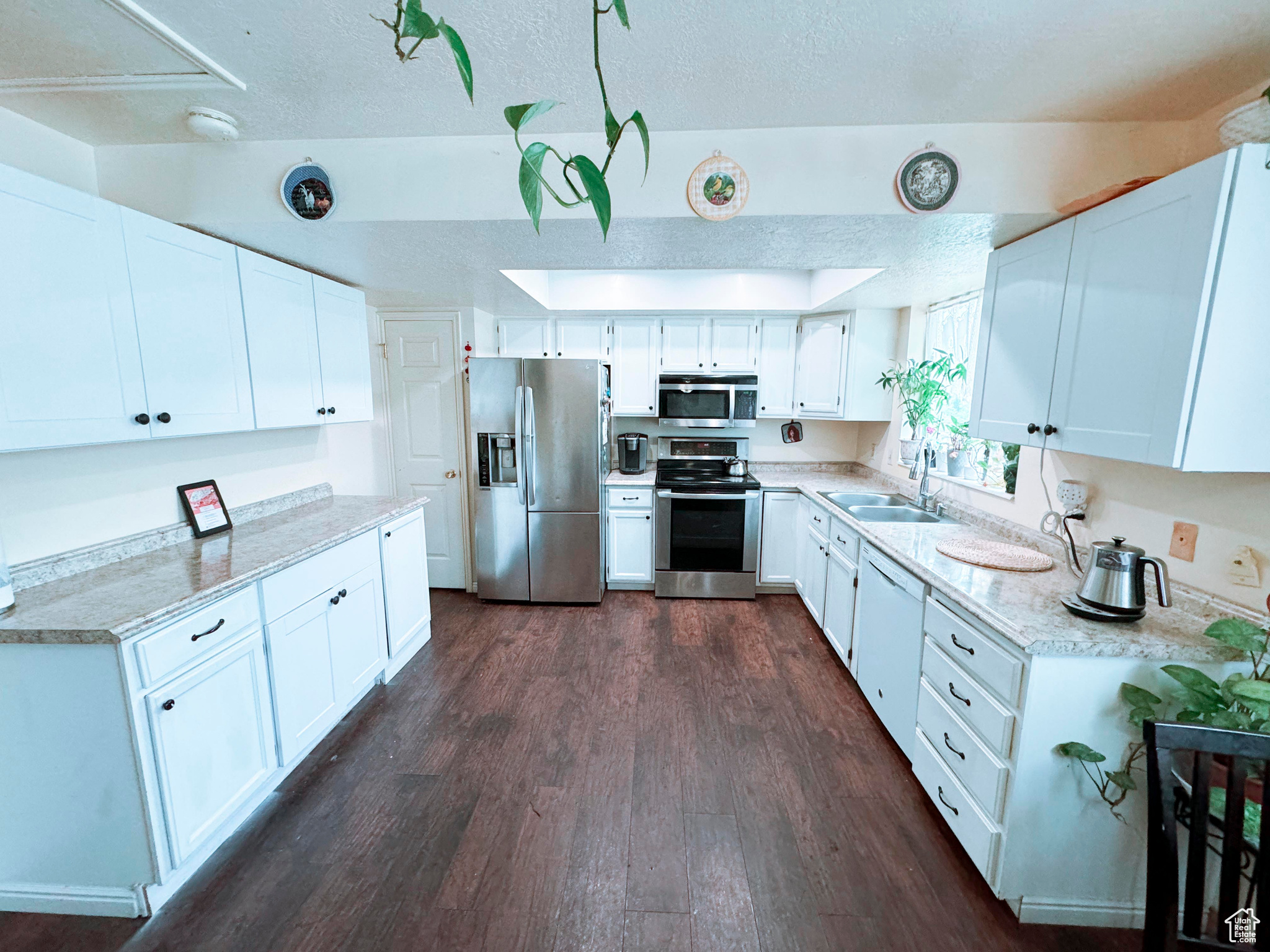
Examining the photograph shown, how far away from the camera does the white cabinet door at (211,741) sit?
4.80 ft

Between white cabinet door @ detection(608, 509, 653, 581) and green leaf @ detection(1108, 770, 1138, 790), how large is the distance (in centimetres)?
266

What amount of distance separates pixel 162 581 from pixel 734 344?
3.45m

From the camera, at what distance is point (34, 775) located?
1420 mm

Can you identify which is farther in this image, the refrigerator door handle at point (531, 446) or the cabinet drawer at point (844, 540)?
the refrigerator door handle at point (531, 446)

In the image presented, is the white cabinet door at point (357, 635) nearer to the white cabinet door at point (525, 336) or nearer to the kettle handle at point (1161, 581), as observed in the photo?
the white cabinet door at point (525, 336)

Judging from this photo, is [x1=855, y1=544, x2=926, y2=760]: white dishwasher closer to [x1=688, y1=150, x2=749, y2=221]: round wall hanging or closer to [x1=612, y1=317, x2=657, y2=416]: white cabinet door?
[x1=688, y1=150, x2=749, y2=221]: round wall hanging

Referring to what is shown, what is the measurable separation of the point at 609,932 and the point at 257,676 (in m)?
1.44

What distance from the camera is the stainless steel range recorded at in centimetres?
358

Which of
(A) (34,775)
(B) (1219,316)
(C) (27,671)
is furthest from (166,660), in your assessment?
(B) (1219,316)

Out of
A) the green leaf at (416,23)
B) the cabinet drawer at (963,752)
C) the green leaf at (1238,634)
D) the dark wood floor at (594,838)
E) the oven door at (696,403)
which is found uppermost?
the green leaf at (416,23)

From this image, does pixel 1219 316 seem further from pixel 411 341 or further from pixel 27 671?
pixel 411 341

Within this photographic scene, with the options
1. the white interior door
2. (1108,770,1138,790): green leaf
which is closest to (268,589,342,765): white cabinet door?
the white interior door

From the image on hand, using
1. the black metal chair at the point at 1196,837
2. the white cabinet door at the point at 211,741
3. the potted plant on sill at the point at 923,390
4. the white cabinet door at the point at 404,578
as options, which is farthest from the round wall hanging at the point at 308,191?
the potted plant on sill at the point at 923,390

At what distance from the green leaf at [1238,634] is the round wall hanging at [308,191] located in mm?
2949
